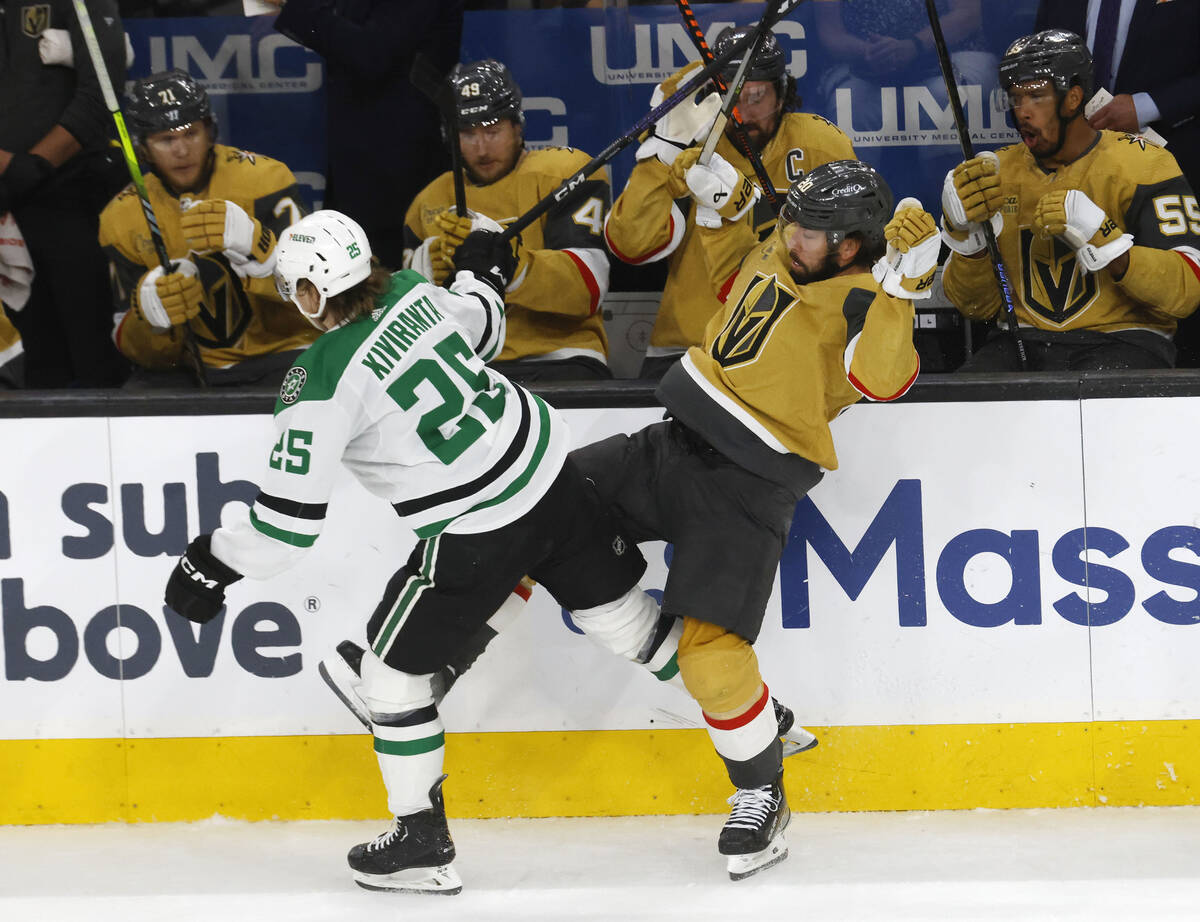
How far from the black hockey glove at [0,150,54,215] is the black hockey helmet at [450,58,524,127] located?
118 cm

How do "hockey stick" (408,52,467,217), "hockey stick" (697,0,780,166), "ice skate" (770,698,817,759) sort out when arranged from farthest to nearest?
1. "hockey stick" (408,52,467,217)
2. "hockey stick" (697,0,780,166)
3. "ice skate" (770,698,817,759)

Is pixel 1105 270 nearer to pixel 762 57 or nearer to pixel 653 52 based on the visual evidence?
pixel 762 57

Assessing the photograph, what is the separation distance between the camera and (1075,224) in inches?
129

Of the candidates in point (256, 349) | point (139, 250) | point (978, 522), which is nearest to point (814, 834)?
point (978, 522)

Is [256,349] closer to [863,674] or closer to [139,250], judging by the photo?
[139,250]

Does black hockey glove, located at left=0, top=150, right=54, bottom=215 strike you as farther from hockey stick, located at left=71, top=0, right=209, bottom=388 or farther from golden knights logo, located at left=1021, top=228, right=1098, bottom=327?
golden knights logo, located at left=1021, top=228, right=1098, bottom=327

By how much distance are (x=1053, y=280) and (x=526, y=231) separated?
1.29m

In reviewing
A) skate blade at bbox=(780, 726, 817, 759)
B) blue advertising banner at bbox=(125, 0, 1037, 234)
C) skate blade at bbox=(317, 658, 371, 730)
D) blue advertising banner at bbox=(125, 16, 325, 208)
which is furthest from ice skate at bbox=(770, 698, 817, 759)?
blue advertising banner at bbox=(125, 16, 325, 208)

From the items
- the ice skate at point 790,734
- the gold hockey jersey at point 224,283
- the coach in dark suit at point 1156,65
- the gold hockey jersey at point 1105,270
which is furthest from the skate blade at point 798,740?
the coach in dark suit at point 1156,65

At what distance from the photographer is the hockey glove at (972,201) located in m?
3.45

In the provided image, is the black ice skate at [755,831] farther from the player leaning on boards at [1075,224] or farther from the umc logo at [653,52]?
the umc logo at [653,52]

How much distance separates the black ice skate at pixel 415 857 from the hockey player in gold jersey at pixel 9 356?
1.70 m

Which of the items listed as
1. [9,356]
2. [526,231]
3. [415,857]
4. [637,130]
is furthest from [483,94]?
[415,857]

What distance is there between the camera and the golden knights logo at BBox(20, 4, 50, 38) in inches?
157
